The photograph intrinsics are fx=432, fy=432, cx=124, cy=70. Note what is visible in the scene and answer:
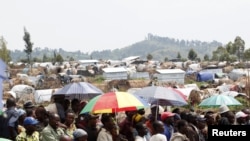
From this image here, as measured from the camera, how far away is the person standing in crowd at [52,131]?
6012 mm

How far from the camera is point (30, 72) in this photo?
170 ft

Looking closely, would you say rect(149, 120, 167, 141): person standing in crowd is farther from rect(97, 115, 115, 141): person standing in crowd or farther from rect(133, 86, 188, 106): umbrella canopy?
rect(133, 86, 188, 106): umbrella canopy

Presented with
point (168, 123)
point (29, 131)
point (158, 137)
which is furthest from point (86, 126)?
point (168, 123)

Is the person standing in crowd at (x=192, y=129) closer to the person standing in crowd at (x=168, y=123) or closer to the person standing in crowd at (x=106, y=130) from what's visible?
the person standing in crowd at (x=168, y=123)

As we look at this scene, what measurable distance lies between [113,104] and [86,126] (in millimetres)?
586

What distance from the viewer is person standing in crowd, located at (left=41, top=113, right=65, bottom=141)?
601 cm

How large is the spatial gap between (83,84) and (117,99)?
7.46ft

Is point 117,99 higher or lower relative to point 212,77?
higher

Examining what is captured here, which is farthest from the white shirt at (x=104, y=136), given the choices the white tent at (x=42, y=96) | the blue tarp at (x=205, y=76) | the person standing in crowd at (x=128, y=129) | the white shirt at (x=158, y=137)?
the blue tarp at (x=205, y=76)

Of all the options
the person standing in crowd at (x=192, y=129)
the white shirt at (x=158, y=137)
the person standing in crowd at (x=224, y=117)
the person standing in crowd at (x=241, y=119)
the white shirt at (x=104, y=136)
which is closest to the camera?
the white shirt at (x=104, y=136)

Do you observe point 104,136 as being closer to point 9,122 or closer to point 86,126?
point 86,126

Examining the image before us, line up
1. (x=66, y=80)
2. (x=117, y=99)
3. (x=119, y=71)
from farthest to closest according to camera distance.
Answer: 1. (x=119, y=71)
2. (x=66, y=80)
3. (x=117, y=99)

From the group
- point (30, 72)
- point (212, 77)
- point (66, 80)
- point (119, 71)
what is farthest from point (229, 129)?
point (30, 72)

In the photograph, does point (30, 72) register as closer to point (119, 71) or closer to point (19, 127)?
point (119, 71)
